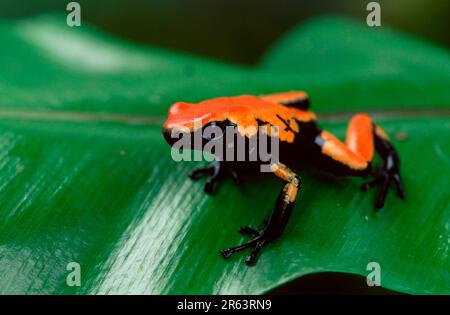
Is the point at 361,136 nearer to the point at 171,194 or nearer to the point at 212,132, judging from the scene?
the point at 212,132

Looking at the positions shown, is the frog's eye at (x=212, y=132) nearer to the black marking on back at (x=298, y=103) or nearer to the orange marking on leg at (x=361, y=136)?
the black marking on back at (x=298, y=103)

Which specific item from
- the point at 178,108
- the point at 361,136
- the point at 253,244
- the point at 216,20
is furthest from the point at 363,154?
the point at 216,20

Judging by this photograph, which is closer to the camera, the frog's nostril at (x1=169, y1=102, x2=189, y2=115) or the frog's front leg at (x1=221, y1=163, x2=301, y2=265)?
the frog's front leg at (x1=221, y1=163, x2=301, y2=265)

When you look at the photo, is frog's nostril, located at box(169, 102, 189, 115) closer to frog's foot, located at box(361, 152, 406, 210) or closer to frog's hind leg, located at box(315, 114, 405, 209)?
frog's hind leg, located at box(315, 114, 405, 209)

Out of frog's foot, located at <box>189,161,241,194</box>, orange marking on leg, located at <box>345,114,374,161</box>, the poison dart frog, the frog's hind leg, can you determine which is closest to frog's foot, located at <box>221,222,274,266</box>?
the poison dart frog

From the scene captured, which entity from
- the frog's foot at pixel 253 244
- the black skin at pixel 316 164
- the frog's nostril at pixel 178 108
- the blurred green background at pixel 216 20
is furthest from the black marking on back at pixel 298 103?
the blurred green background at pixel 216 20
